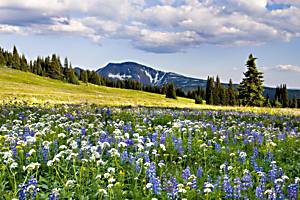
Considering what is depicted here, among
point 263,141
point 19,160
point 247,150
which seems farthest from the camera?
point 263,141

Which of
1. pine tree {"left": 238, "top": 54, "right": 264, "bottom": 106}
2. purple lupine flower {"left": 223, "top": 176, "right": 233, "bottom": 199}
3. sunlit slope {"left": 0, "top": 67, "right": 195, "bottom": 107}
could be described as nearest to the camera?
purple lupine flower {"left": 223, "top": 176, "right": 233, "bottom": 199}

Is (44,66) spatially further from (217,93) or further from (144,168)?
(144,168)

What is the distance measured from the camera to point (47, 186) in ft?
20.7

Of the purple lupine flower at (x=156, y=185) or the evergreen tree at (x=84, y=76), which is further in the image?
the evergreen tree at (x=84, y=76)

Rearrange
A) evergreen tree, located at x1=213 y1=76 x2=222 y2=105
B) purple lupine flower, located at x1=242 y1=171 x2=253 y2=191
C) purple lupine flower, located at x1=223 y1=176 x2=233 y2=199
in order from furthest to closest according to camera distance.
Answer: evergreen tree, located at x1=213 y1=76 x2=222 y2=105
purple lupine flower, located at x1=242 y1=171 x2=253 y2=191
purple lupine flower, located at x1=223 y1=176 x2=233 y2=199

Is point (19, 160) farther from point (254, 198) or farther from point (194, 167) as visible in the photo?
point (254, 198)

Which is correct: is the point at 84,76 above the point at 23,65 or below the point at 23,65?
below

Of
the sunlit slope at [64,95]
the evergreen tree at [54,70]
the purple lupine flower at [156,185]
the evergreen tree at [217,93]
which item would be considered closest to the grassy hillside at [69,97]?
the sunlit slope at [64,95]

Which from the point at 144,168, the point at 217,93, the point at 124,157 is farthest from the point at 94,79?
the point at 144,168

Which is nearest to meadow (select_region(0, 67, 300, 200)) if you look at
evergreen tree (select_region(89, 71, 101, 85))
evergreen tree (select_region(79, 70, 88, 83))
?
evergreen tree (select_region(79, 70, 88, 83))

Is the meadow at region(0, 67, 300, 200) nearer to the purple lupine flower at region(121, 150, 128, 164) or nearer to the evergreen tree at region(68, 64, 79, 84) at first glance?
the purple lupine flower at region(121, 150, 128, 164)

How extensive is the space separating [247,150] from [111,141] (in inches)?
147

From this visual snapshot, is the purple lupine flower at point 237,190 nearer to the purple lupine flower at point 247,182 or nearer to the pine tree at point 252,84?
the purple lupine flower at point 247,182

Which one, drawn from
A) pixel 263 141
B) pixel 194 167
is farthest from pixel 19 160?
pixel 263 141
